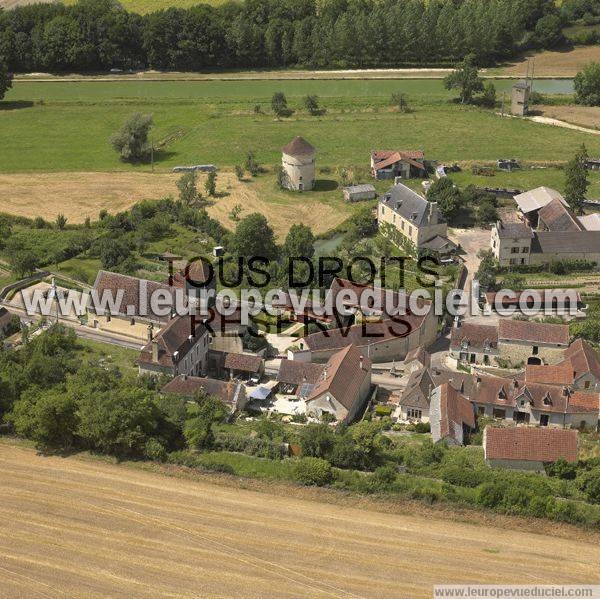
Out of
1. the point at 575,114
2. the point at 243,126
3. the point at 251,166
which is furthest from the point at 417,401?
the point at 575,114

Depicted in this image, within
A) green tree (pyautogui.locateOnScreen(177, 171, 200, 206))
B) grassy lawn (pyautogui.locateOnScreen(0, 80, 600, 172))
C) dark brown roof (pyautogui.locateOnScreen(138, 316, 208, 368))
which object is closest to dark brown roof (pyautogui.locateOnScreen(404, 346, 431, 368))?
dark brown roof (pyautogui.locateOnScreen(138, 316, 208, 368))

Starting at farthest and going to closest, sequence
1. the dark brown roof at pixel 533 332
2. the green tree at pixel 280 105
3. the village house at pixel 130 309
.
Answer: the green tree at pixel 280 105
the village house at pixel 130 309
the dark brown roof at pixel 533 332

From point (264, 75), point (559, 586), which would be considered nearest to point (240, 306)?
point (559, 586)

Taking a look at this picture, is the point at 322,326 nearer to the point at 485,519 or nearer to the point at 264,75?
the point at 485,519

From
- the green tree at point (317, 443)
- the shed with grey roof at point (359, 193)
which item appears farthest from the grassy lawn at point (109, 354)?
the shed with grey roof at point (359, 193)

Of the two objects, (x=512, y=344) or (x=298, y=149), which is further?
(x=298, y=149)

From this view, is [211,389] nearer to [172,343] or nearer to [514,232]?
[172,343]

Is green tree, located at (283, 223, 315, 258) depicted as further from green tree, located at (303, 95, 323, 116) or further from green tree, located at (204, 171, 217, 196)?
green tree, located at (303, 95, 323, 116)

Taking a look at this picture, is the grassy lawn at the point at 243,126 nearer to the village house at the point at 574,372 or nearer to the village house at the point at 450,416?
the village house at the point at 574,372
